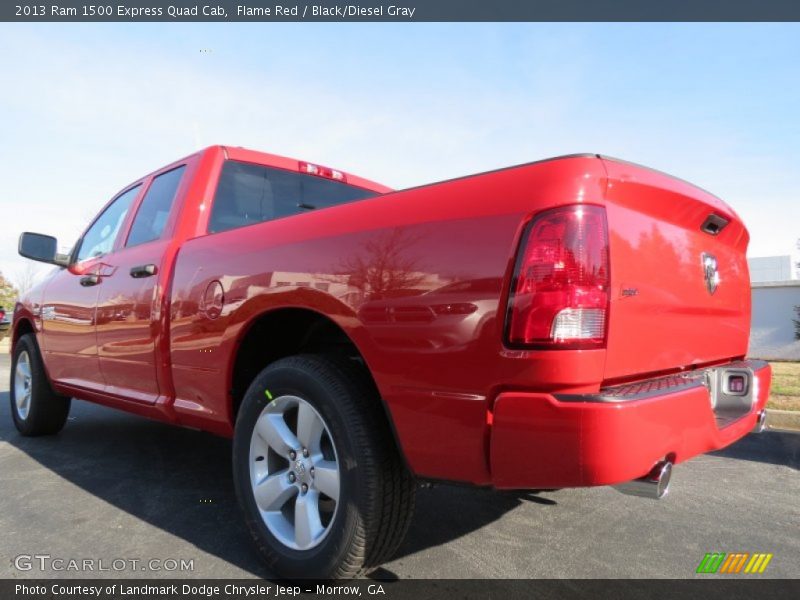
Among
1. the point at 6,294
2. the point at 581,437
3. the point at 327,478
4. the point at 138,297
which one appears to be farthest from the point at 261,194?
the point at 6,294

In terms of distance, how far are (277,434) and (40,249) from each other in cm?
315

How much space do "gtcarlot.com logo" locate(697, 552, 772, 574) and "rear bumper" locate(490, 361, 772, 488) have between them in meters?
1.05

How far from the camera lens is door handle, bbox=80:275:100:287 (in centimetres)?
376

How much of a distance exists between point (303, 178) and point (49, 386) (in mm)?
2827

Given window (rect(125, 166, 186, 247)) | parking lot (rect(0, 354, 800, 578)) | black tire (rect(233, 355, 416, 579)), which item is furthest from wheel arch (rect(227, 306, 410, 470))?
window (rect(125, 166, 186, 247))

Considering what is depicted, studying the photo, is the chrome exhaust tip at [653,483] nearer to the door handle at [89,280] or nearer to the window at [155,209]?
the window at [155,209]

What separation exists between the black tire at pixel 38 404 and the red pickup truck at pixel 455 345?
2.18 metres

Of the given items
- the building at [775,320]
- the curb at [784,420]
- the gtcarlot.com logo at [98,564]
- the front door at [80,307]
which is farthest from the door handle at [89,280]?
the building at [775,320]

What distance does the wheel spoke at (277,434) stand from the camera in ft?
7.52

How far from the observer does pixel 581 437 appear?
1.59 metres

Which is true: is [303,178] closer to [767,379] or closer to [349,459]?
[349,459]

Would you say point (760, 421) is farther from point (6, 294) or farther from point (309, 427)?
point (6, 294)

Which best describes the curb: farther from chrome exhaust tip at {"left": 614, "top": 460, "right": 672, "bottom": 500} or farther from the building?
the building

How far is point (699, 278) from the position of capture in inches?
89.6
